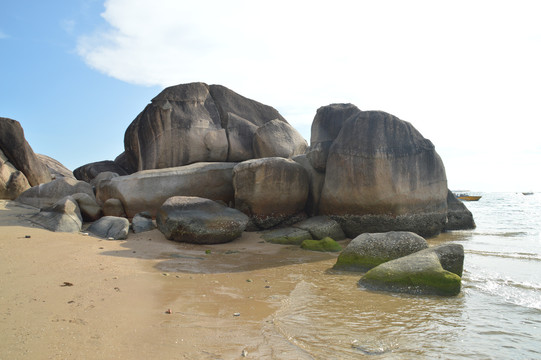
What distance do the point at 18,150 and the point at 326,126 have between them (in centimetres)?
908

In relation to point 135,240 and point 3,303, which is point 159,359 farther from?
point 135,240

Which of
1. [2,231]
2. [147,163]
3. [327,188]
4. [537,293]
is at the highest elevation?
[147,163]

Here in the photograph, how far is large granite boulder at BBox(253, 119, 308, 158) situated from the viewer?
37.9 feet

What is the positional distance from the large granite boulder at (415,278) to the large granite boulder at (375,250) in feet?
3.01

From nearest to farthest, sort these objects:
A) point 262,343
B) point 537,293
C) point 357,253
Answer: point 262,343 < point 537,293 < point 357,253

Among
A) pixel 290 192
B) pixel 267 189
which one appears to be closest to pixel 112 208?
pixel 267 189

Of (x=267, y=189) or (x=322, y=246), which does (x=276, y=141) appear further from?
(x=322, y=246)

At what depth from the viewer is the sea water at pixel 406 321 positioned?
3.02 meters

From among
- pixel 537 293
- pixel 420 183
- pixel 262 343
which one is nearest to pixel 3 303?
pixel 262 343

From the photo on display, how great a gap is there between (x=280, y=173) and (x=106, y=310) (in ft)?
20.3

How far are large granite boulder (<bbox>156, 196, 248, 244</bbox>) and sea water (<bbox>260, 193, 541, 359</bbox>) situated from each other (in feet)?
8.76

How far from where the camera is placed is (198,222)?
7914mm

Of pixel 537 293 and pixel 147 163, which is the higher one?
pixel 147 163

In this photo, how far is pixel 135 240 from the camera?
7750 millimetres
